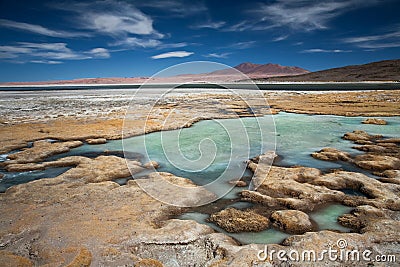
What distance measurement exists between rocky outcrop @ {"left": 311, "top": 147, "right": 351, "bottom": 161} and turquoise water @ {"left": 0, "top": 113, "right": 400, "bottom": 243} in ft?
1.40

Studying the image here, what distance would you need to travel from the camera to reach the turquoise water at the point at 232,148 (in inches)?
378

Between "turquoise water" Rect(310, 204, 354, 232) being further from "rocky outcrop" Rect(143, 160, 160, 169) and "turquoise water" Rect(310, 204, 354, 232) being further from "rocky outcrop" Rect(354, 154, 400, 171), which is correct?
"rocky outcrop" Rect(143, 160, 160, 169)

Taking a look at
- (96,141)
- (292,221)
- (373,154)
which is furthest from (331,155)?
(96,141)

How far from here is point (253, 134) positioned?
1912cm

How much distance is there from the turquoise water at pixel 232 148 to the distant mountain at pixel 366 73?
12218 cm

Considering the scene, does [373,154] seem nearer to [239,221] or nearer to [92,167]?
[239,221]

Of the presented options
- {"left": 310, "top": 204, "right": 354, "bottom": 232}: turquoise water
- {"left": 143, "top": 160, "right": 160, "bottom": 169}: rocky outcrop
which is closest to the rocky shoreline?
{"left": 310, "top": 204, "right": 354, "bottom": 232}: turquoise water

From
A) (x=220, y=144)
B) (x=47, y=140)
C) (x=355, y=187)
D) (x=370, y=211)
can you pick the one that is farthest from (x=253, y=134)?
(x=47, y=140)

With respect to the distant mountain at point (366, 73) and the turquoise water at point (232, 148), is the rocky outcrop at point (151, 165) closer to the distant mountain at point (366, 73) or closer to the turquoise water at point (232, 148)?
the turquoise water at point (232, 148)

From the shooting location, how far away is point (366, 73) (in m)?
144

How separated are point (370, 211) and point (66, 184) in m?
9.71

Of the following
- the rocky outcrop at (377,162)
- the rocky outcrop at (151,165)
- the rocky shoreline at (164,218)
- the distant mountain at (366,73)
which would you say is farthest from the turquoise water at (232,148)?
the distant mountain at (366,73)

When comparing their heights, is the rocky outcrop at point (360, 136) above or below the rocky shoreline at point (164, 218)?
above

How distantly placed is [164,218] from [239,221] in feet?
6.68
